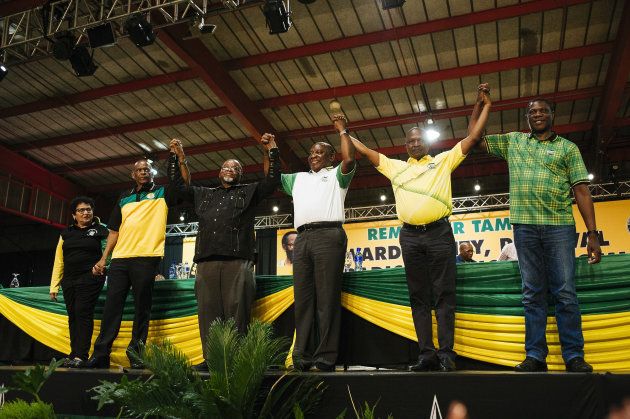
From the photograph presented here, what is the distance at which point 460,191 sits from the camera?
12.3 metres

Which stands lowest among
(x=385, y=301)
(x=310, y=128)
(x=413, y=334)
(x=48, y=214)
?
(x=413, y=334)

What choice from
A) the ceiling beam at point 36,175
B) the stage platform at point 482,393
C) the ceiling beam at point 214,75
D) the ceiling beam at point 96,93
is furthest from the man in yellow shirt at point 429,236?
the ceiling beam at point 36,175

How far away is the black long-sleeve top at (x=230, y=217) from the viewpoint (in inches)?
132

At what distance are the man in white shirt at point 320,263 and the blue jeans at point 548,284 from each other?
1071 mm

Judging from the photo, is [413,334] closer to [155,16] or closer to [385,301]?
[385,301]

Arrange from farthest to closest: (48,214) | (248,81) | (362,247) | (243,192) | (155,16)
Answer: (48,214) < (362,247) < (248,81) < (155,16) < (243,192)

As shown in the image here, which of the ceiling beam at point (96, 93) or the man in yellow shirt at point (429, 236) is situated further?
the ceiling beam at point (96, 93)

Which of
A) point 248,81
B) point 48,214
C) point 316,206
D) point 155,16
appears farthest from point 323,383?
point 48,214

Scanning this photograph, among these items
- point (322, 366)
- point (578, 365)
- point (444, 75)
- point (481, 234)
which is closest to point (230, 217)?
point (322, 366)

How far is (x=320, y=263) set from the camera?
3107mm

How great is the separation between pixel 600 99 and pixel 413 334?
7.73 meters

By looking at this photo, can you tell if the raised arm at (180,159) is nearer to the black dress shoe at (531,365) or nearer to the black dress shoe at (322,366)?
the black dress shoe at (322,366)

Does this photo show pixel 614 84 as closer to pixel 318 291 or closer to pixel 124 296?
pixel 318 291

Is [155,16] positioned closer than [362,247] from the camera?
Yes
